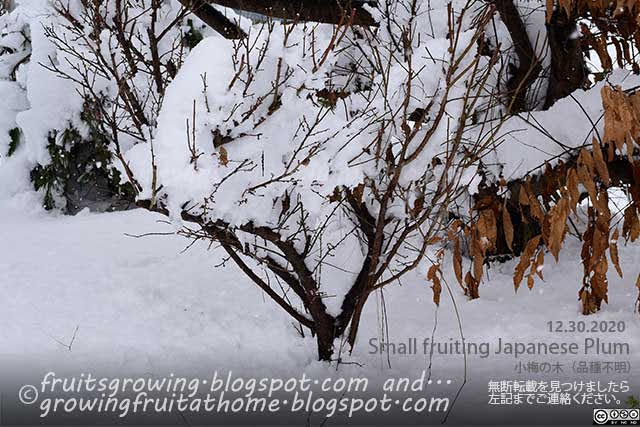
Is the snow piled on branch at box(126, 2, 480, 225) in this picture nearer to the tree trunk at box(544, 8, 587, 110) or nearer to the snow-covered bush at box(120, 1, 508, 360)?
the snow-covered bush at box(120, 1, 508, 360)

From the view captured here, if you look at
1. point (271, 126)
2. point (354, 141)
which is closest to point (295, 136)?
point (271, 126)

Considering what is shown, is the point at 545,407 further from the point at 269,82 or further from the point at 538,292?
the point at 269,82

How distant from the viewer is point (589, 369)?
3002 mm

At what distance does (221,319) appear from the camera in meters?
3.78

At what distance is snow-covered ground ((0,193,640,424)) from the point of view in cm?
322

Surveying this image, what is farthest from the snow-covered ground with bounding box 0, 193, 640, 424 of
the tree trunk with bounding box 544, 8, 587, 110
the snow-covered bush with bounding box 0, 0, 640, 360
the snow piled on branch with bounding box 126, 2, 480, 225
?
the tree trunk with bounding box 544, 8, 587, 110

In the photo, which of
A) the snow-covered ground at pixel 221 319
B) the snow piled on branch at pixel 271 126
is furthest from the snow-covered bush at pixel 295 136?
the snow-covered ground at pixel 221 319

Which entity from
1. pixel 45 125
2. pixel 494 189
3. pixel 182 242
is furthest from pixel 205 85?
pixel 45 125

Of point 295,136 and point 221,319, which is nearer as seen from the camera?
point 295,136

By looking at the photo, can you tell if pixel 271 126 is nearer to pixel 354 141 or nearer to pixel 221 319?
pixel 354 141

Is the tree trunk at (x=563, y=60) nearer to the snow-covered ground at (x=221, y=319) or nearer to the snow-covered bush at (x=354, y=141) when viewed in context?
the snow-covered bush at (x=354, y=141)

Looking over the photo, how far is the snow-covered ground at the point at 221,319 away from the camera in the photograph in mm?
3219

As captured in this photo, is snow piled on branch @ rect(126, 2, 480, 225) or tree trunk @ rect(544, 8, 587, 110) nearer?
snow piled on branch @ rect(126, 2, 480, 225)

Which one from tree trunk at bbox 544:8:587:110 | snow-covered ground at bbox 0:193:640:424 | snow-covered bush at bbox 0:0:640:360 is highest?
tree trunk at bbox 544:8:587:110
